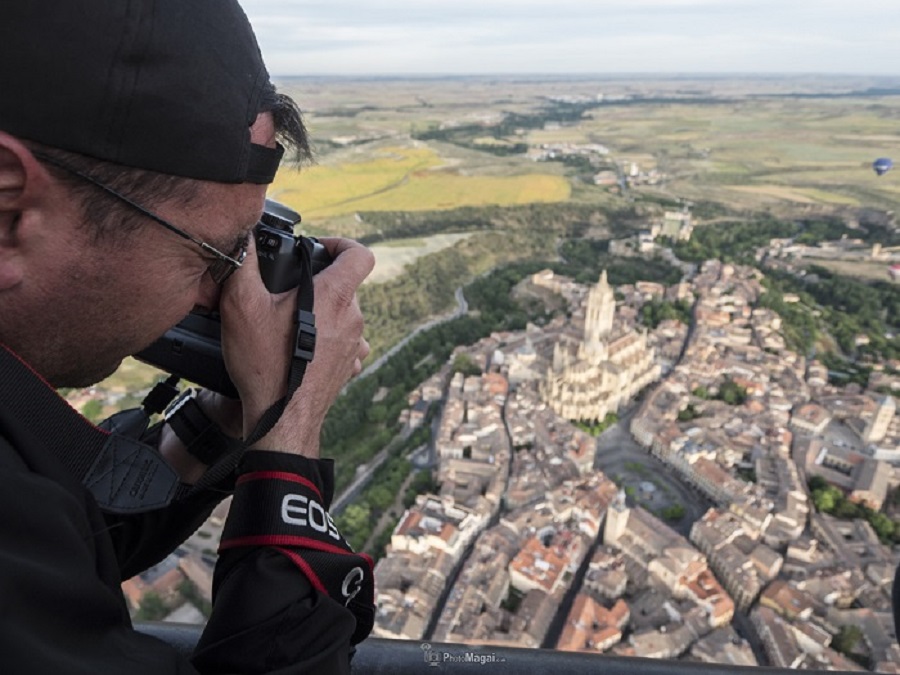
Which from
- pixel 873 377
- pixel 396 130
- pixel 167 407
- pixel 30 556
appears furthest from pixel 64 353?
pixel 396 130

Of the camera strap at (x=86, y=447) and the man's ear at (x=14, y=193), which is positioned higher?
the man's ear at (x=14, y=193)

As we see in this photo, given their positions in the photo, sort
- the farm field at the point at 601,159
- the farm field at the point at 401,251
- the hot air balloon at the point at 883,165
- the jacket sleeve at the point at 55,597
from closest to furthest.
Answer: the jacket sleeve at the point at 55,597 → the farm field at the point at 401,251 → the farm field at the point at 601,159 → the hot air balloon at the point at 883,165

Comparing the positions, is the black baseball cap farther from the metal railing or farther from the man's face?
the metal railing

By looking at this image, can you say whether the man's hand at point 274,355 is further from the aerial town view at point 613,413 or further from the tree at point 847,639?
the tree at point 847,639

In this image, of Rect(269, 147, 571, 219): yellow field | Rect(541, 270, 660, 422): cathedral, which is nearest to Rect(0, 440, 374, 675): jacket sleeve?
Rect(541, 270, 660, 422): cathedral

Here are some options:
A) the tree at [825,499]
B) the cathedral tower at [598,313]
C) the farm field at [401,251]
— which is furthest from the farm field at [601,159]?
the tree at [825,499]

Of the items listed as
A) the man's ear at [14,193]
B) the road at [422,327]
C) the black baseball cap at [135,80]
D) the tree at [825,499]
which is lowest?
the tree at [825,499]

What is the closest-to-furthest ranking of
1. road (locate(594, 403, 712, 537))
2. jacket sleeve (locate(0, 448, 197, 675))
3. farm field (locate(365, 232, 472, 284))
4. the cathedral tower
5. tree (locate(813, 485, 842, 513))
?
jacket sleeve (locate(0, 448, 197, 675))
tree (locate(813, 485, 842, 513))
road (locate(594, 403, 712, 537))
the cathedral tower
farm field (locate(365, 232, 472, 284))

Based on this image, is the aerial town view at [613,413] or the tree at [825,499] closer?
the aerial town view at [613,413]
